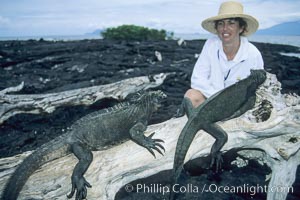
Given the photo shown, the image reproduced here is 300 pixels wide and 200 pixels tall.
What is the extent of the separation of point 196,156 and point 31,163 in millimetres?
1718

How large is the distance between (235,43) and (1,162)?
3.20 meters

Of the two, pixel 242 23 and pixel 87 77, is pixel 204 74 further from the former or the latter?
pixel 87 77

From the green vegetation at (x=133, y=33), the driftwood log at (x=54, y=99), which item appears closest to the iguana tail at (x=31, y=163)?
the driftwood log at (x=54, y=99)

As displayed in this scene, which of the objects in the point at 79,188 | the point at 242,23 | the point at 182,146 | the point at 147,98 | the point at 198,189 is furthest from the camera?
the point at 242,23

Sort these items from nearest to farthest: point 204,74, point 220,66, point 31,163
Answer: point 31,163, point 220,66, point 204,74

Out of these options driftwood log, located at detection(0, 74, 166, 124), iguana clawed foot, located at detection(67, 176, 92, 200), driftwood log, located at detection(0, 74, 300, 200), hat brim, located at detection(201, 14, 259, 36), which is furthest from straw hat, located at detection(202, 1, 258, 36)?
driftwood log, located at detection(0, 74, 166, 124)

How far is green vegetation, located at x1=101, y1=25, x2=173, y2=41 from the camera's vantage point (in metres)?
32.0

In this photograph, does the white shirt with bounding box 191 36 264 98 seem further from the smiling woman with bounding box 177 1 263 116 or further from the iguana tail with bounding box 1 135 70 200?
the iguana tail with bounding box 1 135 70 200

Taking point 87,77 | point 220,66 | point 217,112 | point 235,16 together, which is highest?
point 235,16

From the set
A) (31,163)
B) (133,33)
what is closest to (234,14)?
(31,163)

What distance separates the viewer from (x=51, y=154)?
11.1 ft

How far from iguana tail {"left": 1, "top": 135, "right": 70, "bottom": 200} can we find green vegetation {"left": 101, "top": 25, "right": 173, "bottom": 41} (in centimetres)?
2885

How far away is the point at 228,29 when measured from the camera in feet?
13.7

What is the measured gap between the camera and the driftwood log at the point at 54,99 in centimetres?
604
